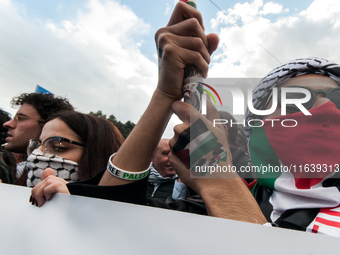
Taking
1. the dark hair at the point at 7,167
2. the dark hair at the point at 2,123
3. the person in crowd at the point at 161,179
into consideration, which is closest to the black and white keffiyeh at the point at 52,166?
the dark hair at the point at 7,167

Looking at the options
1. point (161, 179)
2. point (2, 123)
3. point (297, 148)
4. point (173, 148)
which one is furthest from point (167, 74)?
point (2, 123)

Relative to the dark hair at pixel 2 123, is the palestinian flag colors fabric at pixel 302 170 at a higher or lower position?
lower

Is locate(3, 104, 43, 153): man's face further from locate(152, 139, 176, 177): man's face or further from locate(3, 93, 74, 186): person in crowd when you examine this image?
locate(152, 139, 176, 177): man's face

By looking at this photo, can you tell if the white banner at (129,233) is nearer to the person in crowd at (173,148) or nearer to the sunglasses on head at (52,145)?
the person in crowd at (173,148)

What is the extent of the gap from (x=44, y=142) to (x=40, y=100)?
47.8 inches

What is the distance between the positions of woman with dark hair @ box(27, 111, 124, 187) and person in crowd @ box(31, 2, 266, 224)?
21.5 inches

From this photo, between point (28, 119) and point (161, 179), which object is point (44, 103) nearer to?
point (28, 119)

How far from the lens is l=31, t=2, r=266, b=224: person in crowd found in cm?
62

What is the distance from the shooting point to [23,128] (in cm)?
220

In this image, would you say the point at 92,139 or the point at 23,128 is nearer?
the point at 92,139

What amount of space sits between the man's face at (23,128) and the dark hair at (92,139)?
77cm

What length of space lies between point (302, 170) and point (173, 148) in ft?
1.74

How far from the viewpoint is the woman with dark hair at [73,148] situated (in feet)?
4.59

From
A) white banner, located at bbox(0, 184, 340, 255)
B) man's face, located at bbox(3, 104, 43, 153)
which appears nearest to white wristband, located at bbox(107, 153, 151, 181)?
white banner, located at bbox(0, 184, 340, 255)
